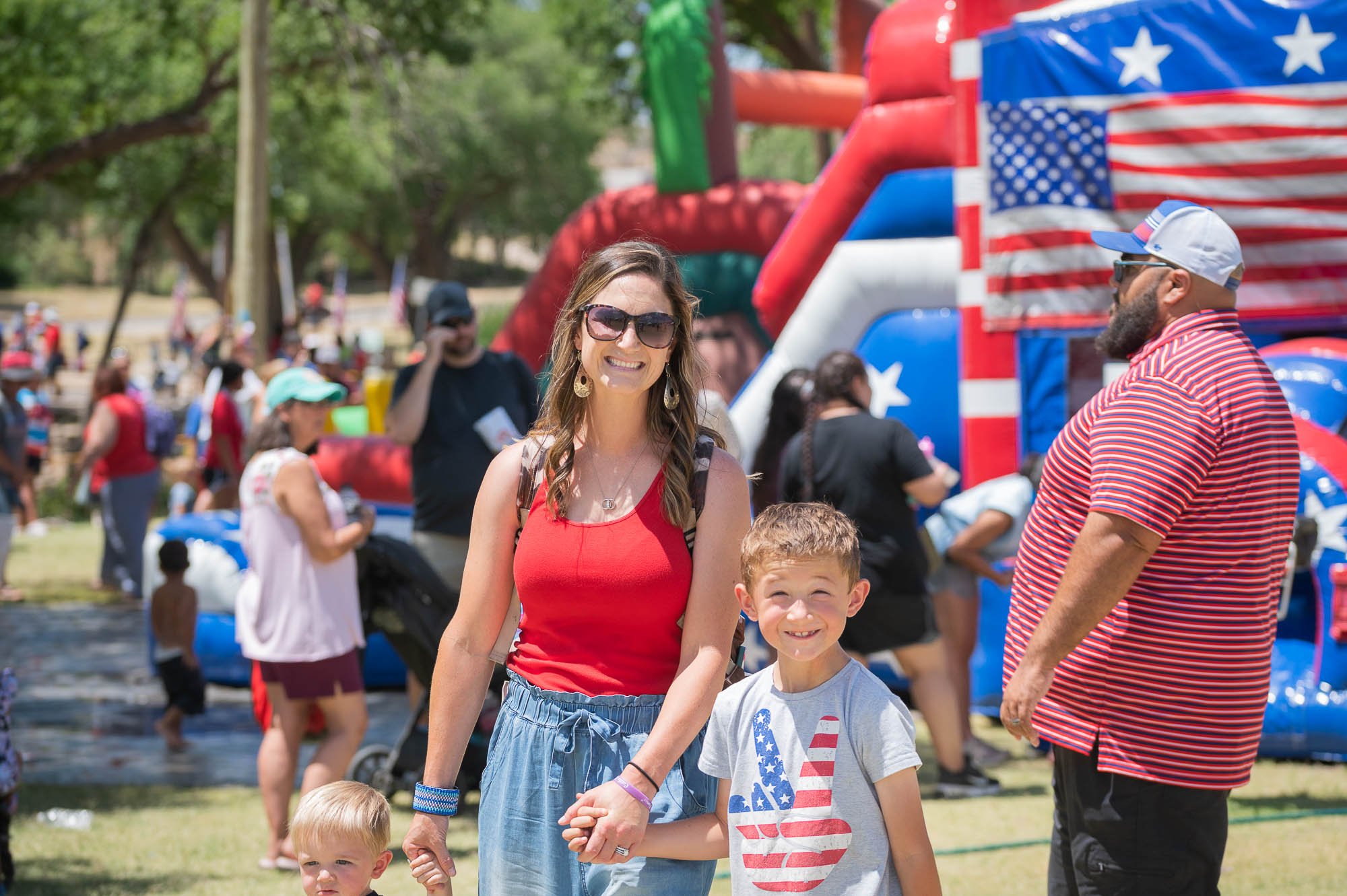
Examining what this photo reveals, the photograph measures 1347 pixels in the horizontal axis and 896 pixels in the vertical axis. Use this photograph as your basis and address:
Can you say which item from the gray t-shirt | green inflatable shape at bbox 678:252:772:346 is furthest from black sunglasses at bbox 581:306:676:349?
green inflatable shape at bbox 678:252:772:346

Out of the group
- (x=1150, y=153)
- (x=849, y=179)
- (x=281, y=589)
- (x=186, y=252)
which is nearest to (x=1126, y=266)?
(x=281, y=589)

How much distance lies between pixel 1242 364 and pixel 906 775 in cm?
118

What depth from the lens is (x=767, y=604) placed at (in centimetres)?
254

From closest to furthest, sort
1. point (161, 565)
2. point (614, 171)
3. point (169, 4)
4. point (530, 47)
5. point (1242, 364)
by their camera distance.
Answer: point (1242, 364), point (161, 565), point (169, 4), point (530, 47), point (614, 171)

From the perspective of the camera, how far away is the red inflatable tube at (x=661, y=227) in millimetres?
10930

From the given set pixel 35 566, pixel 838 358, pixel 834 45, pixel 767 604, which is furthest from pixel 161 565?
pixel 834 45

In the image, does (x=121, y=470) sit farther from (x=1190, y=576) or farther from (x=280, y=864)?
(x=1190, y=576)

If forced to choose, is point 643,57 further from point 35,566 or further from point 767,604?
point 767,604

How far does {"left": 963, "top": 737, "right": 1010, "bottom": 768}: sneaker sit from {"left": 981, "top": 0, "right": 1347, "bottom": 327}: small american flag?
1.96m

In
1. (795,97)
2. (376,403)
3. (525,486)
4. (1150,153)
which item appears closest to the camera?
(525,486)

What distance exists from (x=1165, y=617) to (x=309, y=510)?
2.85 metres

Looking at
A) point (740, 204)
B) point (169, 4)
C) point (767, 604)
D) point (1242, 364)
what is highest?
point (169, 4)

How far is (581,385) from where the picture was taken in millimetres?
2762

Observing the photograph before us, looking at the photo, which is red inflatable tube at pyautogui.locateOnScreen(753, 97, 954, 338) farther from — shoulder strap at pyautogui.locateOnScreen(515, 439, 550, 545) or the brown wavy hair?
shoulder strap at pyautogui.locateOnScreen(515, 439, 550, 545)
